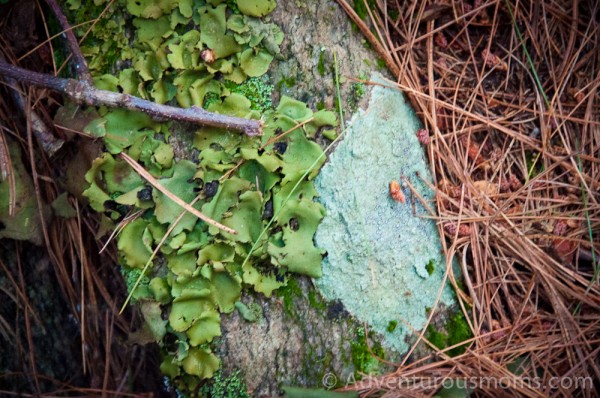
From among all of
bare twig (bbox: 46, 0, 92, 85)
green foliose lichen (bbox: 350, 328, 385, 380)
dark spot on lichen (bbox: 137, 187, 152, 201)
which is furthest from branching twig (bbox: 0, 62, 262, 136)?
green foliose lichen (bbox: 350, 328, 385, 380)

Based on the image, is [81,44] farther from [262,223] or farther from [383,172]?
[383,172]

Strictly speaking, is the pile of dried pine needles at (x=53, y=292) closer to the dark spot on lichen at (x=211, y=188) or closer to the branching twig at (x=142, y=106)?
the branching twig at (x=142, y=106)

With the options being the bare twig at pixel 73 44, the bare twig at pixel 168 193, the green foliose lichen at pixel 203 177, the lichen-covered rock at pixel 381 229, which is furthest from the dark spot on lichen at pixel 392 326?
the bare twig at pixel 73 44

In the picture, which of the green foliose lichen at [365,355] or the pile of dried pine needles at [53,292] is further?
the pile of dried pine needles at [53,292]

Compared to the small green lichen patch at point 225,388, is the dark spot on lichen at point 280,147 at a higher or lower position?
higher

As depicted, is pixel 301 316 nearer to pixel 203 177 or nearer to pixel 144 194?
pixel 203 177

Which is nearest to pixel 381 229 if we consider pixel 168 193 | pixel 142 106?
pixel 168 193

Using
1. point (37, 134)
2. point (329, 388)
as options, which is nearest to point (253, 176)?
point (329, 388)
